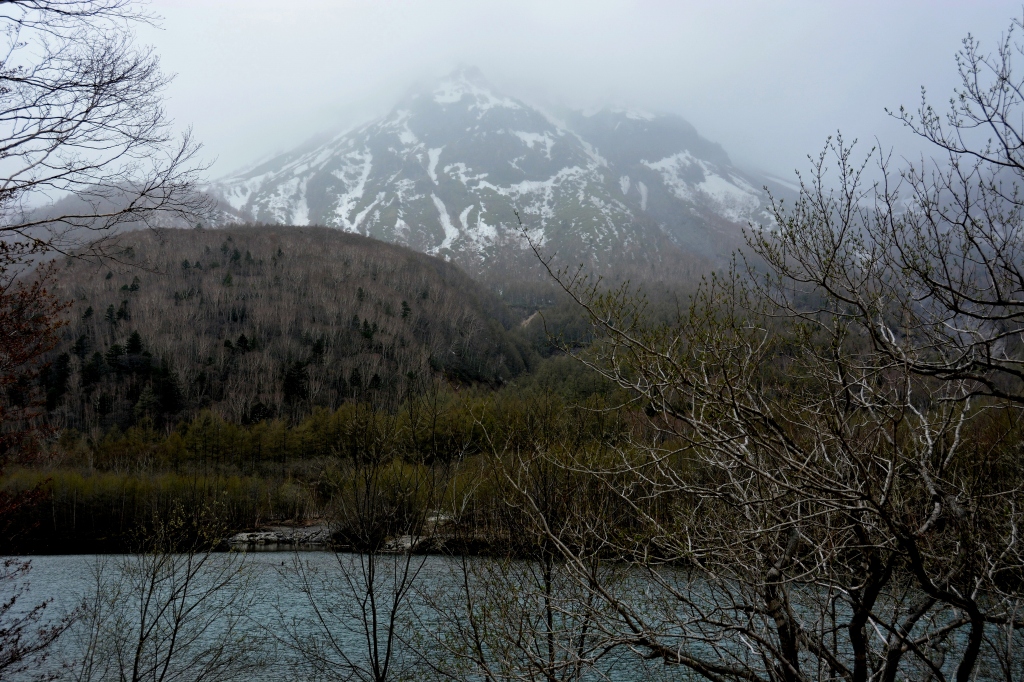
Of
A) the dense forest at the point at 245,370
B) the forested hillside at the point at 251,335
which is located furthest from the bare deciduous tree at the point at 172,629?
the forested hillside at the point at 251,335

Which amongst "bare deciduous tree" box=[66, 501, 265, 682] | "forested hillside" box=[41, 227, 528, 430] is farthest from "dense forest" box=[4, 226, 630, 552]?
"bare deciduous tree" box=[66, 501, 265, 682]

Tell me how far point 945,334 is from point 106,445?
6301 centimetres

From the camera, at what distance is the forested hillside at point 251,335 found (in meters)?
64.8

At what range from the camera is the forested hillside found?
6481 centimetres

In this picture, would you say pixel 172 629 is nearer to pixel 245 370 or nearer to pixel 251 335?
pixel 245 370

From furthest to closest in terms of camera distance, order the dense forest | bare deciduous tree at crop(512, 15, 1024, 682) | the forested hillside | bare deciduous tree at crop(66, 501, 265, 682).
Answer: the forested hillside
the dense forest
bare deciduous tree at crop(66, 501, 265, 682)
bare deciduous tree at crop(512, 15, 1024, 682)

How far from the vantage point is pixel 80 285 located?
8144cm

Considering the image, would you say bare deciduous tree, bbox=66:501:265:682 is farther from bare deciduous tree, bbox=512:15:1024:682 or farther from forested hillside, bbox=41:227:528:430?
forested hillside, bbox=41:227:528:430

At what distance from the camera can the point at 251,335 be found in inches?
3061

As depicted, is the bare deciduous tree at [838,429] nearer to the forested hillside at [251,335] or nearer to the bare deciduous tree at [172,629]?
the bare deciduous tree at [172,629]

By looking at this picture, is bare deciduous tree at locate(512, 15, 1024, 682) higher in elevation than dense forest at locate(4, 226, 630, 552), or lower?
higher

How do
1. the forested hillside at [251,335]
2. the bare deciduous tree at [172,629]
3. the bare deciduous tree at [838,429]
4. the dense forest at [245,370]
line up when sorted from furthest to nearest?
the forested hillside at [251,335]
the dense forest at [245,370]
the bare deciduous tree at [172,629]
the bare deciduous tree at [838,429]

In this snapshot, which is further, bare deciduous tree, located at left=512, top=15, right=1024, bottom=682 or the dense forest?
the dense forest

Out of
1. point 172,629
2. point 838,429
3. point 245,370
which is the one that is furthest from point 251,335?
point 838,429
